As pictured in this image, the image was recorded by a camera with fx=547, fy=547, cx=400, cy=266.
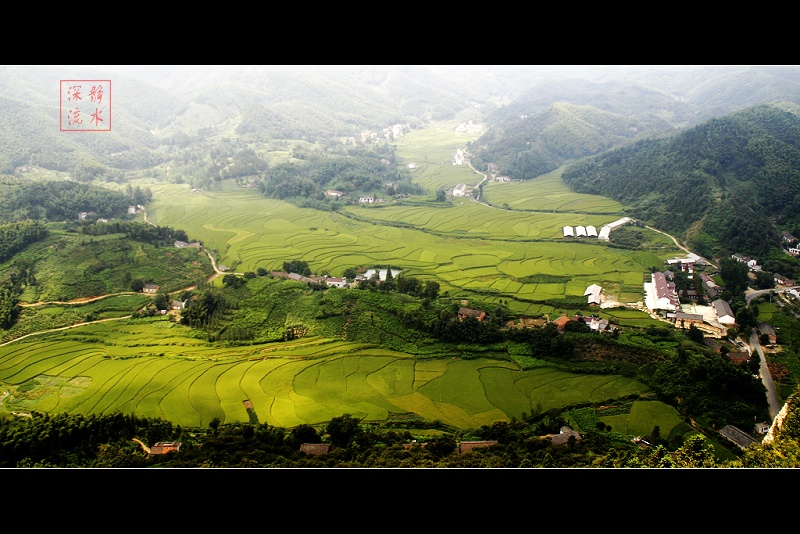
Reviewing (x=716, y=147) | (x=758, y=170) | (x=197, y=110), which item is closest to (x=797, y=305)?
(x=758, y=170)

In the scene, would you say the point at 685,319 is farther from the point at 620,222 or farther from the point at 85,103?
the point at 85,103

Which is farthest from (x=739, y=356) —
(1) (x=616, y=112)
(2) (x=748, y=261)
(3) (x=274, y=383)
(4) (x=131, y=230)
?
(1) (x=616, y=112)

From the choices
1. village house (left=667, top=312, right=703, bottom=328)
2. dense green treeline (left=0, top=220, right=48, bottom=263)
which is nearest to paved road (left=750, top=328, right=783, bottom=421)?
village house (left=667, top=312, right=703, bottom=328)

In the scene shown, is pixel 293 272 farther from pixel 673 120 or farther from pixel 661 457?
pixel 673 120

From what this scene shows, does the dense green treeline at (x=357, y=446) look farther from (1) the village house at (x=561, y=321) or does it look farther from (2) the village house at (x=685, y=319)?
(2) the village house at (x=685, y=319)

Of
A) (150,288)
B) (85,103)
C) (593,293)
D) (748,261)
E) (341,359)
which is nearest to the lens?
(341,359)

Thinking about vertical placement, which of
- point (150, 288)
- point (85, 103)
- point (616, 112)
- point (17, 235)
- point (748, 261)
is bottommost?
point (150, 288)
